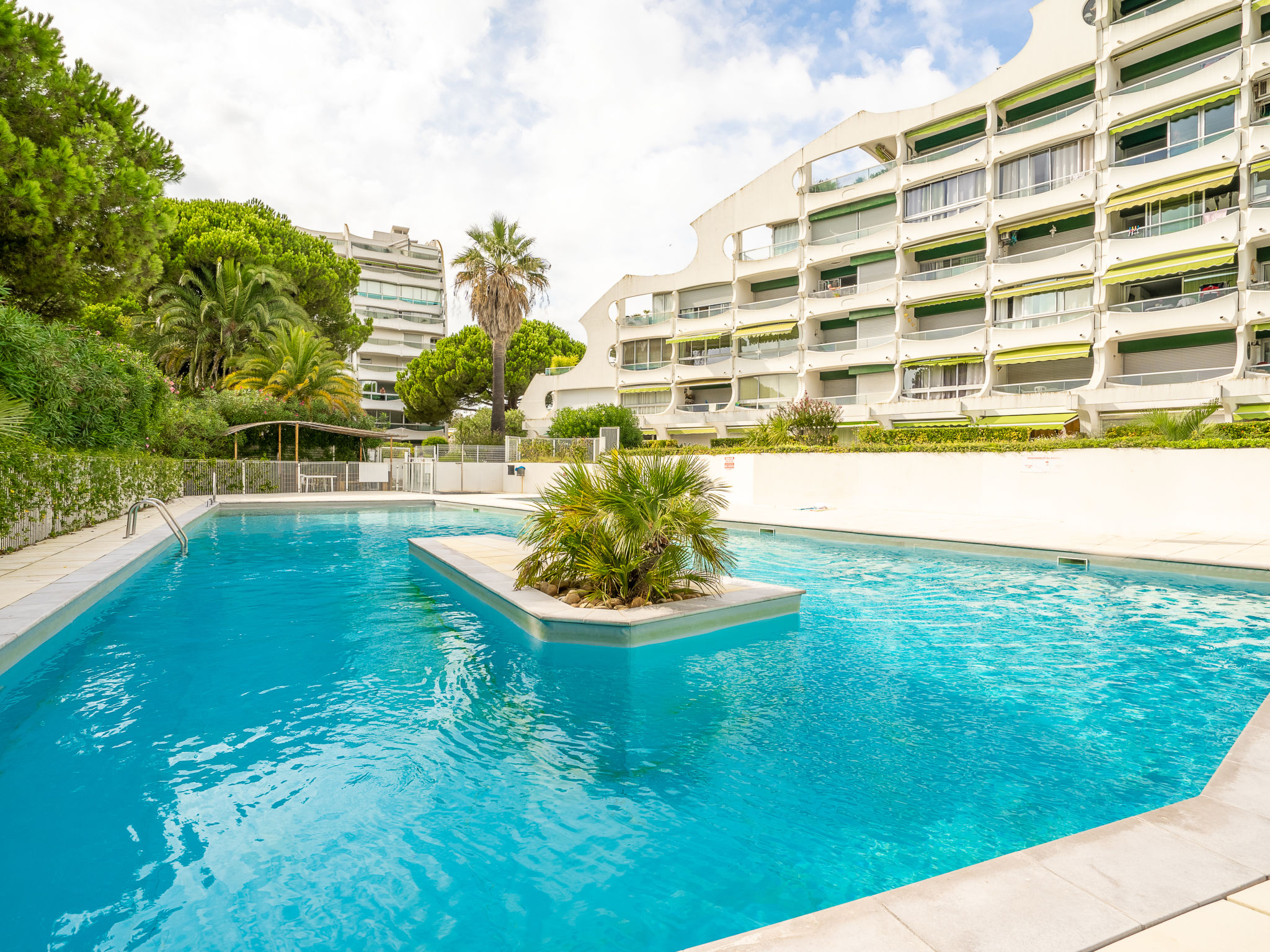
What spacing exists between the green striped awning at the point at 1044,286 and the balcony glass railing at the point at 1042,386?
393 cm

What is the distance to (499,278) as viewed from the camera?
35.7 metres

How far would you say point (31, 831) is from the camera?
367cm

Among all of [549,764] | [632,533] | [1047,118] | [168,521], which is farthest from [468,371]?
[549,764]

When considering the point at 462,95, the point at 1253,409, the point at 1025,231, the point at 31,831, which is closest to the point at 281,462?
the point at 462,95

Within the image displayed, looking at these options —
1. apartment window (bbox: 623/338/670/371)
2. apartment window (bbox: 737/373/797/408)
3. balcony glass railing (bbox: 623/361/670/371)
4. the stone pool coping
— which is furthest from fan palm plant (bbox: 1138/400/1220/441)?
apartment window (bbox: 623/338/670/371)

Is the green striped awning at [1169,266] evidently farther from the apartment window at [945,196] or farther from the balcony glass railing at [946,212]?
the apartment window at [945,196]

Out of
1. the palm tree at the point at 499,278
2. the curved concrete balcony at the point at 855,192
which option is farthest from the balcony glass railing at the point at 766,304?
the palm tree at the point at 499,278

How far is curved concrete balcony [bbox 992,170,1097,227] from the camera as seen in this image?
96.6 feet

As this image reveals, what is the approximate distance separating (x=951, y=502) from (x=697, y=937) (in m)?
19.9

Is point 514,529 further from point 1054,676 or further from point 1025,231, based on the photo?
point 1025,231

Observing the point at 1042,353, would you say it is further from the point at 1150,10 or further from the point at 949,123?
the point at 1150,10

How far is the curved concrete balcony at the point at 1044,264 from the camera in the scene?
29.5 meters

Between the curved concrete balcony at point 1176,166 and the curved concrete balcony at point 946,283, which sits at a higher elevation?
the curved concrete balcony at point 1176,166

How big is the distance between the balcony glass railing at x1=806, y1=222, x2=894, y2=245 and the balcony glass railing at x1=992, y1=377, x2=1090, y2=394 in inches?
403
